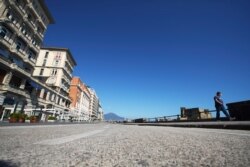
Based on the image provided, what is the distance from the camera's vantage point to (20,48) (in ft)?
93.2

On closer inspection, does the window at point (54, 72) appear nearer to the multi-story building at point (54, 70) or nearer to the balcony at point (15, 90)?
the multi-story building at point (54, 70)

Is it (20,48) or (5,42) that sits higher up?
(20,48)

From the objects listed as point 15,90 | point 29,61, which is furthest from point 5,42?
point 15,90

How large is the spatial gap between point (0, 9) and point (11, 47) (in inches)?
230

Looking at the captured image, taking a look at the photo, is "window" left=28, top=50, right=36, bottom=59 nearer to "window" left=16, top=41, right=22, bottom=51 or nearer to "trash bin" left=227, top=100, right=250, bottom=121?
"window" left=16, top=41, right=22, bottom=51

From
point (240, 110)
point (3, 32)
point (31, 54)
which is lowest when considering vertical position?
point (240, 110)

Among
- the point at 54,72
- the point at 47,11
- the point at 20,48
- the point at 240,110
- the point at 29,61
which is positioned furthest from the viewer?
the point at 54,72

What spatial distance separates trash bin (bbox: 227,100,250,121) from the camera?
10.1m

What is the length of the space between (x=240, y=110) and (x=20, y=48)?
111 ft

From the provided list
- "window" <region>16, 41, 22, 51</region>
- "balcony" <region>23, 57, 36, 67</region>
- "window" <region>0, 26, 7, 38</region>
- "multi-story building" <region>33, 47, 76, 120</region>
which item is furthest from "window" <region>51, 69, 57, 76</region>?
"window" <region>0, 26, 7, 38</region>

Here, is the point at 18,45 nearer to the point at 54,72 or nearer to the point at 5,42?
the point at 5,42

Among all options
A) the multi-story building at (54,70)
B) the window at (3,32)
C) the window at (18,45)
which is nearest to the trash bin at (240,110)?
the window at (3,32)

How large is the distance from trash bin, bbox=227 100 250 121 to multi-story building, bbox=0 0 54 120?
937 inches

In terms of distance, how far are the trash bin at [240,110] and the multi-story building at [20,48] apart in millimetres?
23810
